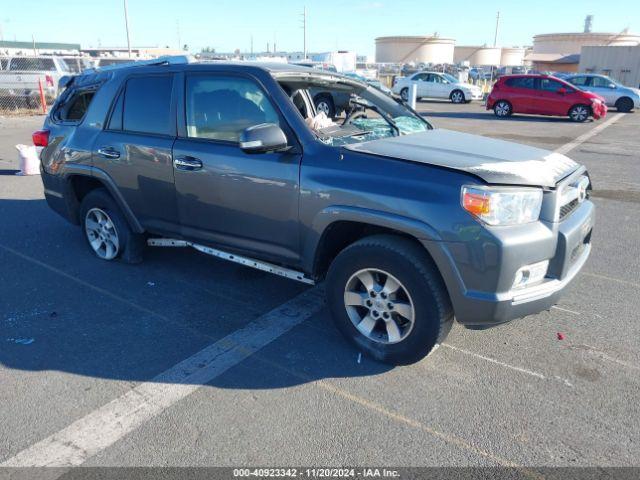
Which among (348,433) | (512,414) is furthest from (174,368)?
(512,414)

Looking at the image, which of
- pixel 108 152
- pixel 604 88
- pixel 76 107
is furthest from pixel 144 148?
pixel 604 88

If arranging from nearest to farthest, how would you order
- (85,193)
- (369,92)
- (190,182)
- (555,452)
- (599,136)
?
(555,452), (190,182), (369,92), (85,193), (599,136)

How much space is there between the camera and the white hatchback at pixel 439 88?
26531 millimetres

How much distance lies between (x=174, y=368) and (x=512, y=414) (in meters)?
2.07

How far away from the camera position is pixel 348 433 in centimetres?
285

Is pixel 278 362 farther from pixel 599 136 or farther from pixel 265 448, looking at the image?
pixel 599 136

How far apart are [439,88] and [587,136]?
1284 centimetres

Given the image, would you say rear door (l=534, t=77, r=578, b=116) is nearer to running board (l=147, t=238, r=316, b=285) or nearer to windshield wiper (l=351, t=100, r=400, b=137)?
windshield wiper (l=351, t=100, r=400, b=137)

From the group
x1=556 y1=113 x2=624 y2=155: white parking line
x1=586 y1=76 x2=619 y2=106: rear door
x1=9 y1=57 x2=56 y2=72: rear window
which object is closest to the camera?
x1=556 y1=113 x2=624 y2=155: white parking line

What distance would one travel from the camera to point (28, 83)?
1897 centimetres

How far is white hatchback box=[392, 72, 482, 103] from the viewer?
26531 mm

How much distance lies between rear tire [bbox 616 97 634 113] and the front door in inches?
932

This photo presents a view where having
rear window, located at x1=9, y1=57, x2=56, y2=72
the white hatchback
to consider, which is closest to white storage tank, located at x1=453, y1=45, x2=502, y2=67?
the white hatchback

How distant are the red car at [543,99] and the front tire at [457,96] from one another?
604 centimetres
